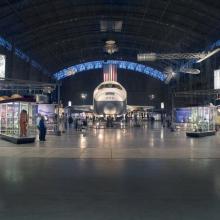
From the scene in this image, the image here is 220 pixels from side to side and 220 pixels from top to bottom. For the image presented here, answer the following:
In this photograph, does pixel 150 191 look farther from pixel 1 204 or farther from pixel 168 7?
pixel 168 7

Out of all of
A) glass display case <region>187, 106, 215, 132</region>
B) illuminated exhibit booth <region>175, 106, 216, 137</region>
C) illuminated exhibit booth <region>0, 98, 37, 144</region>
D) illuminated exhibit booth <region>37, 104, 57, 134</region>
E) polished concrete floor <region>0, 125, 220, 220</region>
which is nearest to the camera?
polished concrete floor <region>0, 125, 220, 220</region>

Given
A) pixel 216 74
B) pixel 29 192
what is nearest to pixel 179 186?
pixel 29 192

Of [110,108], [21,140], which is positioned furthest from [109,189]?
[110,108]

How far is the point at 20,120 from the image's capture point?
24.1 meters

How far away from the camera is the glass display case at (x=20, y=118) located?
2434 cm

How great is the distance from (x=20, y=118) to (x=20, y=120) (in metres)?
0.17

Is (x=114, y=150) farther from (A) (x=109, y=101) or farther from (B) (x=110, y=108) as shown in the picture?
(B) (x=110, y=108)

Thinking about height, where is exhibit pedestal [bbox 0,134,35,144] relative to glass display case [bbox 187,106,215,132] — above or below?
below

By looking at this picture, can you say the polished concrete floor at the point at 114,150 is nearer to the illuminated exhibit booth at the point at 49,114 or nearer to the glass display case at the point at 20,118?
the glass display case at the point at 20,118

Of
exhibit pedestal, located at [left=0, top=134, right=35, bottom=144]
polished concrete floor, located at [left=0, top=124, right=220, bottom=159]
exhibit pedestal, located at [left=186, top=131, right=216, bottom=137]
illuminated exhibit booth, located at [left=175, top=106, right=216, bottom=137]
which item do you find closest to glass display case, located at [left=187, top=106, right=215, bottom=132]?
illuminated exhibit booth, located at [left=175, top=106, right=216, bottom=137]

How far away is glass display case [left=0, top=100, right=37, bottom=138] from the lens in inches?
958

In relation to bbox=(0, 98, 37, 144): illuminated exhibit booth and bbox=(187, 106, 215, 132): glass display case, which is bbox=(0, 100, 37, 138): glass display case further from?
bbox=(187, 106, 215, 132): glass display case

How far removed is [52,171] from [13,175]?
1356 millimetres

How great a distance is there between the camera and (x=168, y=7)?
1864 inches
